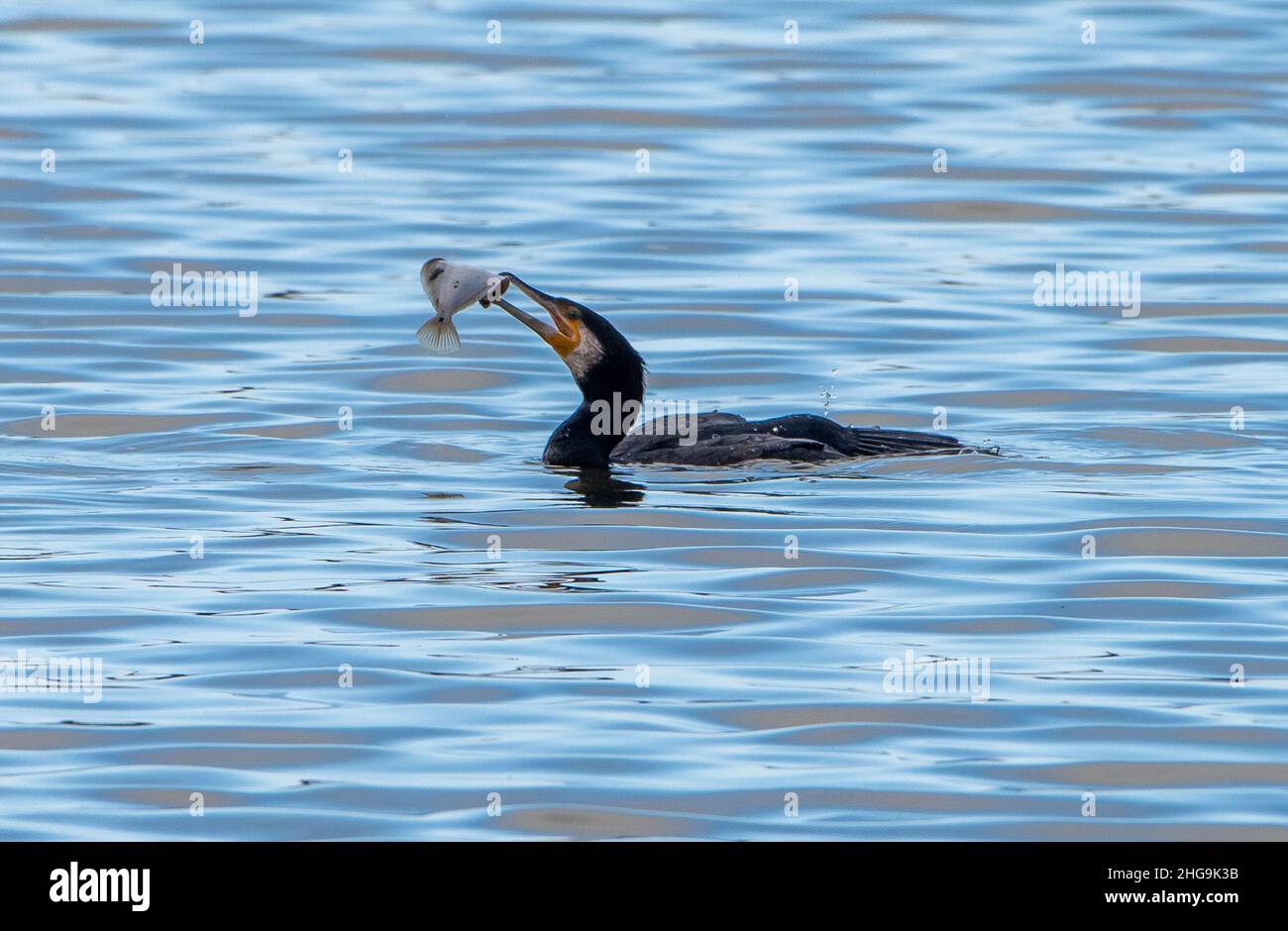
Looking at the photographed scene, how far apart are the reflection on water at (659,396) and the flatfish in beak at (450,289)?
86 centimetres

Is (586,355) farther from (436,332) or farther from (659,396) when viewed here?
(659,396)

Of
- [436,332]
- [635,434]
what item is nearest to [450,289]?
[436,332]

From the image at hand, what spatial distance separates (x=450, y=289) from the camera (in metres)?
11.5

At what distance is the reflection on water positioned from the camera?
288 inches

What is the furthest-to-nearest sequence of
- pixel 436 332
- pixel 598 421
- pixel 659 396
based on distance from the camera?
1. pixel 659 396
2. pixel 598 421
3. pixel 436 332

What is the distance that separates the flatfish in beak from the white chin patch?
0.92 metres

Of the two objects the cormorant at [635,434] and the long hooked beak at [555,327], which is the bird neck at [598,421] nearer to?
the cormorant at [635,434]

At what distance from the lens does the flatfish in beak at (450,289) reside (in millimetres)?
11461

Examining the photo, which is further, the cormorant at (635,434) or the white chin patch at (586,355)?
the white chin patch at (586,355)

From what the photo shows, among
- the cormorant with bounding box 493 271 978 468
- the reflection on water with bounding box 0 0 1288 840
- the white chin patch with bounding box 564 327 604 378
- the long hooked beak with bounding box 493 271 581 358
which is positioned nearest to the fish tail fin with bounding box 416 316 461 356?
the cormorant with bounding box 493 271 978 468

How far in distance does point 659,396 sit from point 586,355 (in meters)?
2.50

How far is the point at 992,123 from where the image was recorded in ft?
78.8

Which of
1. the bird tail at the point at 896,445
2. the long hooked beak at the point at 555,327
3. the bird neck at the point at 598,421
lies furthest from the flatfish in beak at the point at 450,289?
the bird tail at the point at 896,445

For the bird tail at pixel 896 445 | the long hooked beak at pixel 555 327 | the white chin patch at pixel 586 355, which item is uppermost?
the long hooked beak at pixel 555 327
